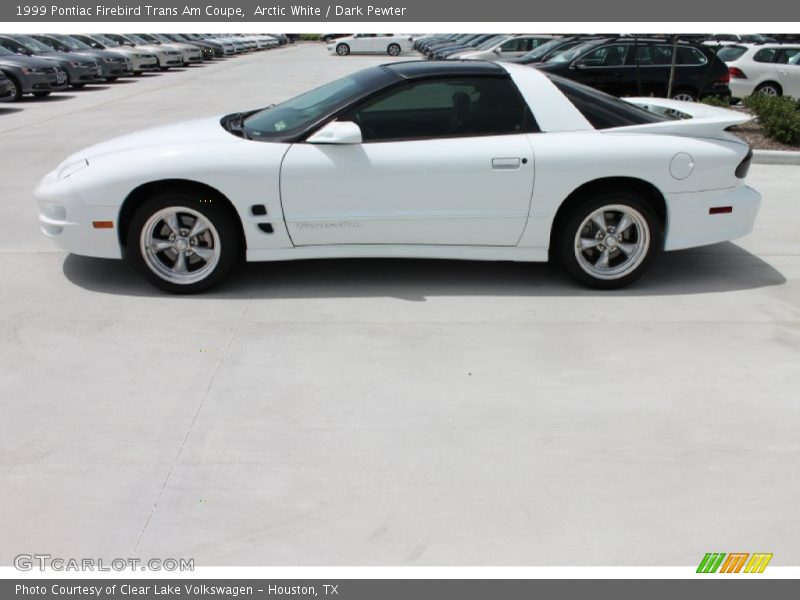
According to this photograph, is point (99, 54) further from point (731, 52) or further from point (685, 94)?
point (731, 52)

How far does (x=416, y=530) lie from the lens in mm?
3072

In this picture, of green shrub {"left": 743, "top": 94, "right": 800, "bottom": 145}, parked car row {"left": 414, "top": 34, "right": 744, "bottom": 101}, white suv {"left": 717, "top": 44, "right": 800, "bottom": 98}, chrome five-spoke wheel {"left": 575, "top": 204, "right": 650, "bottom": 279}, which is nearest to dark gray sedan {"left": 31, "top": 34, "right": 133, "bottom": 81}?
parked car row {"left": 414, "top": 34, "right": 744, "bottom": 101}

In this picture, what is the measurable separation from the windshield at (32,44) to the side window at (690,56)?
15.9 m

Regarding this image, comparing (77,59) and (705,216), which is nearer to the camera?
(705,216)

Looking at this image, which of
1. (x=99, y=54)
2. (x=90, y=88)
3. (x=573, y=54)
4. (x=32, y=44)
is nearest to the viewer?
(x=573, y=54)

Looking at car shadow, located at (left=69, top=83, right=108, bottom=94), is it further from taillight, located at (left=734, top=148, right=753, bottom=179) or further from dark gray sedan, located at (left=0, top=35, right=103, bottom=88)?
taillight, located at (left=734, top=148, right=753, bottom=179)

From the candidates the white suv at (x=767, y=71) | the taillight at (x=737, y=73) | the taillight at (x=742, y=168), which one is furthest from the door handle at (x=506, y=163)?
the taillight at (x=737, y=73)

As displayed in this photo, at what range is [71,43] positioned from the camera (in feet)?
81.2

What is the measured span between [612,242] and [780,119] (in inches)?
256

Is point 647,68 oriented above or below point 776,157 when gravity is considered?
above

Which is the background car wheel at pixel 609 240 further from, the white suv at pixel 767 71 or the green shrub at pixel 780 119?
the white suv at pixel 767 71

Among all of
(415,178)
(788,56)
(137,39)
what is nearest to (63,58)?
(137,39)

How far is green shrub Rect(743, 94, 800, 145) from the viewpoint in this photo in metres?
10.6

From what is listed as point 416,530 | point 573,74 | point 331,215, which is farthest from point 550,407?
point 573,74
